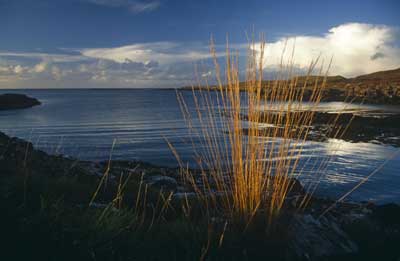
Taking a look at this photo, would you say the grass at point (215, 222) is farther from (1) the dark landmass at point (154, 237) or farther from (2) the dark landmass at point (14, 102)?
(2) the dark landmass at point (14, 102)

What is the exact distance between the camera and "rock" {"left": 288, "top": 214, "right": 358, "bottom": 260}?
2.83m

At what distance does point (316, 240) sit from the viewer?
9.87ft

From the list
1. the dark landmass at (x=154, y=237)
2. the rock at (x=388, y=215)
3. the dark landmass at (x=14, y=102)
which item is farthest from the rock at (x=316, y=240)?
the dark landmass at (x=14, y=102)

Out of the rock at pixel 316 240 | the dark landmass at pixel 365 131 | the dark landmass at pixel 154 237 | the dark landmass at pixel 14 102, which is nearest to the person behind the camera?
the dark landmass at pixel 154 237

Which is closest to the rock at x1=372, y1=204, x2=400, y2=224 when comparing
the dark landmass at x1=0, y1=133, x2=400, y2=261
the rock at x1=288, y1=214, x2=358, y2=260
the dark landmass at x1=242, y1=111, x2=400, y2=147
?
the dark landmass at x1=0, y1=133, x2=400, y2=261

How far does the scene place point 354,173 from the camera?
28.0 feet

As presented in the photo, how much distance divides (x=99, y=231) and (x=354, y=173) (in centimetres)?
765

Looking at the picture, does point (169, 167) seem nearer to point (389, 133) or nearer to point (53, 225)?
point (53, 225)

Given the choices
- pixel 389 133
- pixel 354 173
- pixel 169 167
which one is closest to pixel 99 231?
pixel 169 167

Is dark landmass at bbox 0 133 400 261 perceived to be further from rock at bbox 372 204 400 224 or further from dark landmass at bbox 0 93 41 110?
dark landmass at bbox 0 93 41 110

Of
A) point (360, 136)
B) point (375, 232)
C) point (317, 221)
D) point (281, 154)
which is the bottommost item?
point (360, 136)

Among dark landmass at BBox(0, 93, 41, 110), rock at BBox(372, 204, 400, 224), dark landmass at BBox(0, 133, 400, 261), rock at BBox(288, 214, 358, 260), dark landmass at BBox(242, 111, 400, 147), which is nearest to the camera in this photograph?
dark landmass at BBox(0, 133, 400, 261)

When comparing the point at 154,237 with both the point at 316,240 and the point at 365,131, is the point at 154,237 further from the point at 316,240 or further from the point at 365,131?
the point at 365,131

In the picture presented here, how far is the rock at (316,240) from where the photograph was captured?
2.83 meters
